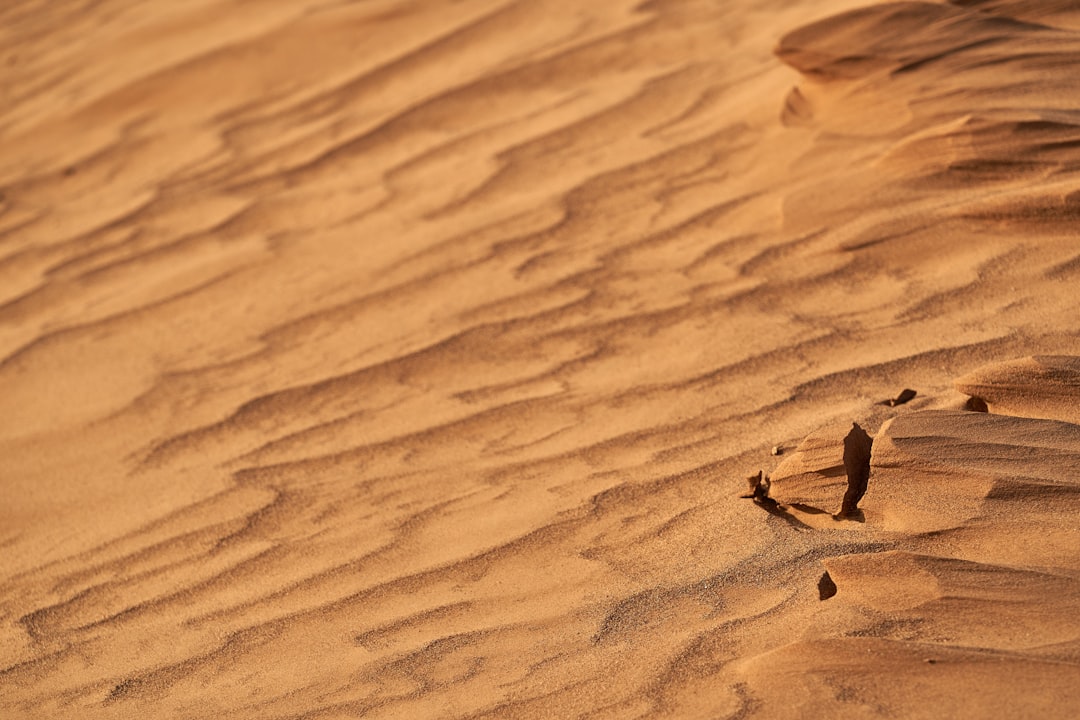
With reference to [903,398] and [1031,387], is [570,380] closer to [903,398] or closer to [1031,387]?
[903,398]

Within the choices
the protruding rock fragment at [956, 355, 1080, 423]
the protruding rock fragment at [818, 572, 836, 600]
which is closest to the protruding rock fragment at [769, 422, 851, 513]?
the protruding rock fragment at [818, 572, 836, 600]

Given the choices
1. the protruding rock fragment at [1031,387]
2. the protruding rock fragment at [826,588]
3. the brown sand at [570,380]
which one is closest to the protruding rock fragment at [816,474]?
the brown sand at [570,380]

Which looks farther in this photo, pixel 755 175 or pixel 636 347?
pixel 755 175

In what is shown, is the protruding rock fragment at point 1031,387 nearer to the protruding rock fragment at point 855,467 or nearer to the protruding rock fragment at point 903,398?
the protruding rock fragment at point 903,398

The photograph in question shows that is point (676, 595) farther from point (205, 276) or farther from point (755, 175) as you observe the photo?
point (205, 276)

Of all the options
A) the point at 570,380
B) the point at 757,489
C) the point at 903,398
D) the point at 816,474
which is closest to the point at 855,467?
the point at 816,474

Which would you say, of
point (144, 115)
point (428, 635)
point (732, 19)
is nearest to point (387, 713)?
point (428, 635)

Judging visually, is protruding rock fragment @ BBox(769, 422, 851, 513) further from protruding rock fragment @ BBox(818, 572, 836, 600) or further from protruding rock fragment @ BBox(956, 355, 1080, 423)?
protruding rock fragment @ BBox(956, 355, 1080, 423)
